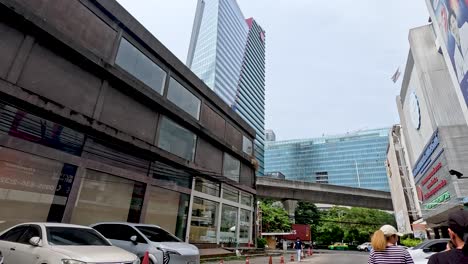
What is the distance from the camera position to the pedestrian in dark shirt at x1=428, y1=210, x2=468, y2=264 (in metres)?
2.19

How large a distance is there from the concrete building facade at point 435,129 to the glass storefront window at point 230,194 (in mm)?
15817

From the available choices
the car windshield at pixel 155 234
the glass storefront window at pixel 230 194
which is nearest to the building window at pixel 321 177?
the glass storefront window at pixel 230 194

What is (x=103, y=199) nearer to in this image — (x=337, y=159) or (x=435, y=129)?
(x=435, y=129)

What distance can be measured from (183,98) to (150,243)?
39.9 ft

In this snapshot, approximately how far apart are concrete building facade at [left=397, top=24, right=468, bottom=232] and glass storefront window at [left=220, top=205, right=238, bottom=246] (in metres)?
15.9

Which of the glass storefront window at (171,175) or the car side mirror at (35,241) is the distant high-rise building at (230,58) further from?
the car side mirror at (35,241)

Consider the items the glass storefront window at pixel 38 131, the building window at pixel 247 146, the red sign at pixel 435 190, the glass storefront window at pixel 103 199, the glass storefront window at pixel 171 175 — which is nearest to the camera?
the glass storefront window at pixel 38 131

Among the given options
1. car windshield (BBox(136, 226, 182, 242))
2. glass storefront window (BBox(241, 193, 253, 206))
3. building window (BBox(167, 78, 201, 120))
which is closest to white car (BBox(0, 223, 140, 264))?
car windshield (BBox(136, 226, 182, 242))

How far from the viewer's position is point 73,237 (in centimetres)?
643

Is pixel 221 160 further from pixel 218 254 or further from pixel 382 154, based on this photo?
pixel 382 154

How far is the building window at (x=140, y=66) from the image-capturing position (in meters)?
14.3

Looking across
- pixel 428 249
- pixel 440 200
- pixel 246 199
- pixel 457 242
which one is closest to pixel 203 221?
pixel 246 199

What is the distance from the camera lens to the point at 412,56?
99.9 ft

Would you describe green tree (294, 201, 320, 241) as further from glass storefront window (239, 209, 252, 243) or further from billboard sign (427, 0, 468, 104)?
billboard sign (427, 0, 468, 104)
